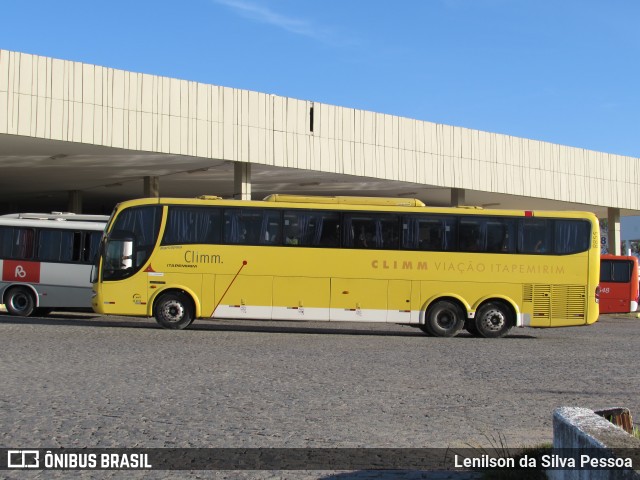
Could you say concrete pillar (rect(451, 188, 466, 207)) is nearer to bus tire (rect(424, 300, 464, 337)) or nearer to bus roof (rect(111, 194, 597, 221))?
bus roof (rect(111, 194, 597, 221))

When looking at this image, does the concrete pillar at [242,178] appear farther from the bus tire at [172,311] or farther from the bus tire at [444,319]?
the bus tire at [444,319]

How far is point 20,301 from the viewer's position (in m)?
27.2

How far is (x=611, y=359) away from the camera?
1667 centimetres

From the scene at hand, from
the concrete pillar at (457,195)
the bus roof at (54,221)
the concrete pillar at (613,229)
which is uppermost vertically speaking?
the concrete pillar at (457,195)

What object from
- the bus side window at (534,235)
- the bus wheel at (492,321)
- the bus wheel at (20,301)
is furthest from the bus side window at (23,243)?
the bus side window at (534,235)

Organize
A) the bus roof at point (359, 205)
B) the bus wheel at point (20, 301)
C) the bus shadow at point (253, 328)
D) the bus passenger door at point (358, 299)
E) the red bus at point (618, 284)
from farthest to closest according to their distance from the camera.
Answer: the red bus at point (618, 284) → the bus wheel at point (20, 301) → the bus shadow at point (253, 328) → the bus roof at point (359, 205) → the bus passenger door at point (358, 299)

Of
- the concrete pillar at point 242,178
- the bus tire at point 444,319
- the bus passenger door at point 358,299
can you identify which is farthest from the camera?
the concrete pillar at point 242,178

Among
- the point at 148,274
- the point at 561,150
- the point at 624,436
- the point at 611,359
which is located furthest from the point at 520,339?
the point at 561,150

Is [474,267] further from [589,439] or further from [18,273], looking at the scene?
[589,439]

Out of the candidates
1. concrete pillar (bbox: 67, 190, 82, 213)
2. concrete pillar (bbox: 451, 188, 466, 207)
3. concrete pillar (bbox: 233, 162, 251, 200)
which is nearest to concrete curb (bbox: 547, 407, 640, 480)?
concrete pillar (bbox: 233, 162, 251, 200)

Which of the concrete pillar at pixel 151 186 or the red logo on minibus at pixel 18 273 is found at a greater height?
the concrete pillar at pixel 151 186

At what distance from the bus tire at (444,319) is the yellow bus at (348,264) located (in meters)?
0.02

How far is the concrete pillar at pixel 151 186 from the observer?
36688 millimetres

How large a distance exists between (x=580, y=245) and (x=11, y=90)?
15831 millimetres
